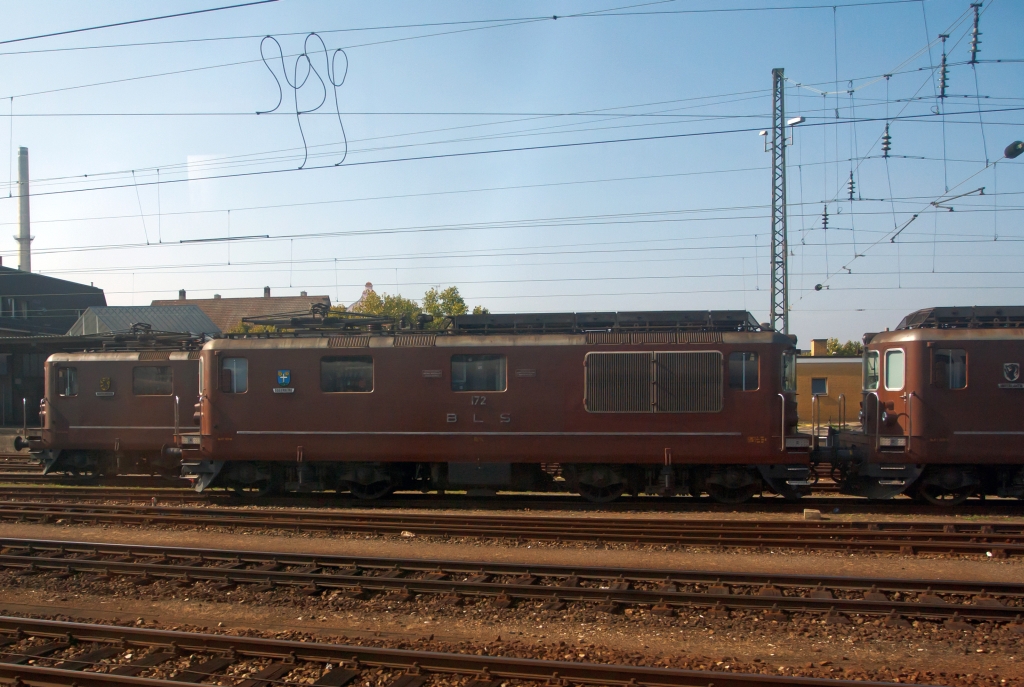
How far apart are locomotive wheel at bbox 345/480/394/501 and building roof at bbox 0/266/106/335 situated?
3341 centimetres

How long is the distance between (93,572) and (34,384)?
92.5ft

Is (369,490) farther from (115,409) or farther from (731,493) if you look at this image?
(115,409)

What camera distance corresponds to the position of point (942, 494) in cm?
1419

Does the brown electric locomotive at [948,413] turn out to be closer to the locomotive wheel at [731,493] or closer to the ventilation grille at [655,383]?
the locomotive wheel at [731,493]

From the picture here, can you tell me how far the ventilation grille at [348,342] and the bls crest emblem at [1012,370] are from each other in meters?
11.5

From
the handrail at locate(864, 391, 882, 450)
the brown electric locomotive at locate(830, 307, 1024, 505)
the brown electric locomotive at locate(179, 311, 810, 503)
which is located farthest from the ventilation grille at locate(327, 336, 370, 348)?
the handrail at locate(864, 391, 882, 450)

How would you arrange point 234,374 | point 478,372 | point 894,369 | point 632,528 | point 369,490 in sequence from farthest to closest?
point 369,490 < point 234,374 < point 478,372 < point 894,369 < point 632,528

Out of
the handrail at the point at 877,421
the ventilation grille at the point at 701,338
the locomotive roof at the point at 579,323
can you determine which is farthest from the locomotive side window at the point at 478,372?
the handrail at the point at 877,421

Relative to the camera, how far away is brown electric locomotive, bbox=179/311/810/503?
1373 cm

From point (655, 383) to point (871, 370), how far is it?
4409 millimetres

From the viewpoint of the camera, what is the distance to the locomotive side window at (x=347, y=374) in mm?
14797

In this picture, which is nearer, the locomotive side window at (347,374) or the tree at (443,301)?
the locomotive side window at (347,374)

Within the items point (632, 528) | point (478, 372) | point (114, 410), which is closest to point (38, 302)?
point (114, 410)

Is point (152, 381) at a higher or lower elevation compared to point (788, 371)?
lower
